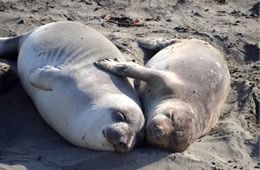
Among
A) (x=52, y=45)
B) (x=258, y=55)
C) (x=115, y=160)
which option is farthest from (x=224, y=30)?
(x=115, y=160)

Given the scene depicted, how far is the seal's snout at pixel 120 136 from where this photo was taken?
181 inches

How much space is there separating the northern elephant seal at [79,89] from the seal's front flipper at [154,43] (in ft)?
3.45

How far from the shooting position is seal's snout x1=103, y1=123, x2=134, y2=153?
461 cm

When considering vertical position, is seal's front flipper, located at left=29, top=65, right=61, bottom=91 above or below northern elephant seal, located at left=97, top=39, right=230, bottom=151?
above

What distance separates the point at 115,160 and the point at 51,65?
1223 millimetres

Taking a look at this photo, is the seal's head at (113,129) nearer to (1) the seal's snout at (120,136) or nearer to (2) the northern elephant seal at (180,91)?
(1) the seal's snout at (120,136)

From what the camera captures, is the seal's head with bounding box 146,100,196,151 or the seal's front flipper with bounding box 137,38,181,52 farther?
the seal's front flipper with bounding box 137,38,181,52

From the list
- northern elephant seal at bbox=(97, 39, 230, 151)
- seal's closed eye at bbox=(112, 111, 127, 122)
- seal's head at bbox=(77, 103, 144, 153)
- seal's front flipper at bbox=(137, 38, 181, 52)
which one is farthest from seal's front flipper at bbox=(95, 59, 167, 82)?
seal's front flipper at bbox=(137, 38, 181, 52)

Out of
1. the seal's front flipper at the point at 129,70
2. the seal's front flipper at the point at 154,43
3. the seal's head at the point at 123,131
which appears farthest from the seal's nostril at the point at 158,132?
the seal's front flipper at the point at 154,43

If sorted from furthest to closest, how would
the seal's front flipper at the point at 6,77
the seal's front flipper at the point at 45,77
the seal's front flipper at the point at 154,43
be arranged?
1. the seal's front flipper at the point at 154,43
2. the seal's front flipper at the point at 6,77
3. the seal's front flipper at the point at 45,77

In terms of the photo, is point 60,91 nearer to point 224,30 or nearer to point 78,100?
point 78,100

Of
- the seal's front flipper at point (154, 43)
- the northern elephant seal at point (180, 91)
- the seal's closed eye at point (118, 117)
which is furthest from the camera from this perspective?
the seal's front flipper at point (154, 43)

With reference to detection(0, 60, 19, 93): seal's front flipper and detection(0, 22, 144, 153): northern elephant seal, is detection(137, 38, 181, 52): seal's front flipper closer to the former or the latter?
detection(0, 22, 144, 153): northern elephant seal

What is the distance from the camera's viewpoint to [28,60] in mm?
5688
